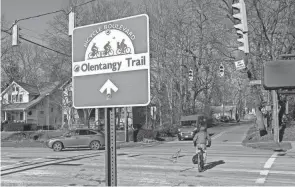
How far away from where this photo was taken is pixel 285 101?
1083 inches

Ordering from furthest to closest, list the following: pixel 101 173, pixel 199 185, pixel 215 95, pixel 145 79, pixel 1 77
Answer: pixel 215 95, pixel 1 77, pixel 101 173, pixel 199 185, pixel 145 79

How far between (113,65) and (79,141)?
20.2m

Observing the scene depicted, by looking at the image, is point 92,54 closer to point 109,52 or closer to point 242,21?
point 109,52

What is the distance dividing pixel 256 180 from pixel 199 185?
176 cm

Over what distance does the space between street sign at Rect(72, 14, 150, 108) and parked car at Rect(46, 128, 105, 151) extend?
19.4 meters

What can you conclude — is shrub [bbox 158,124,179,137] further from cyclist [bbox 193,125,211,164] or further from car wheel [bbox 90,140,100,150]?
cyclist [bbox 193,125,211,164]

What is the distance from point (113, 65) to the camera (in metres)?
2.97

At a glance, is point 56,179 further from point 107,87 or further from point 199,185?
point 107,87

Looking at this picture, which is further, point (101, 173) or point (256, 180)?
point (101, 173)

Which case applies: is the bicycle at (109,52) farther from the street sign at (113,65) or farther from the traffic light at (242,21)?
the traffic light at (242,21)

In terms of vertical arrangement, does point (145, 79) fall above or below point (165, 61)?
below

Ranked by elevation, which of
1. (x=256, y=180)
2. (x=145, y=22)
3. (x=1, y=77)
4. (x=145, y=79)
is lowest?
(x=256, y=180)

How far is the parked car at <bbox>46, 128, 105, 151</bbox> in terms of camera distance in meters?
22.2

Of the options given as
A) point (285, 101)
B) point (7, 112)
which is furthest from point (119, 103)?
point (7, 112)
